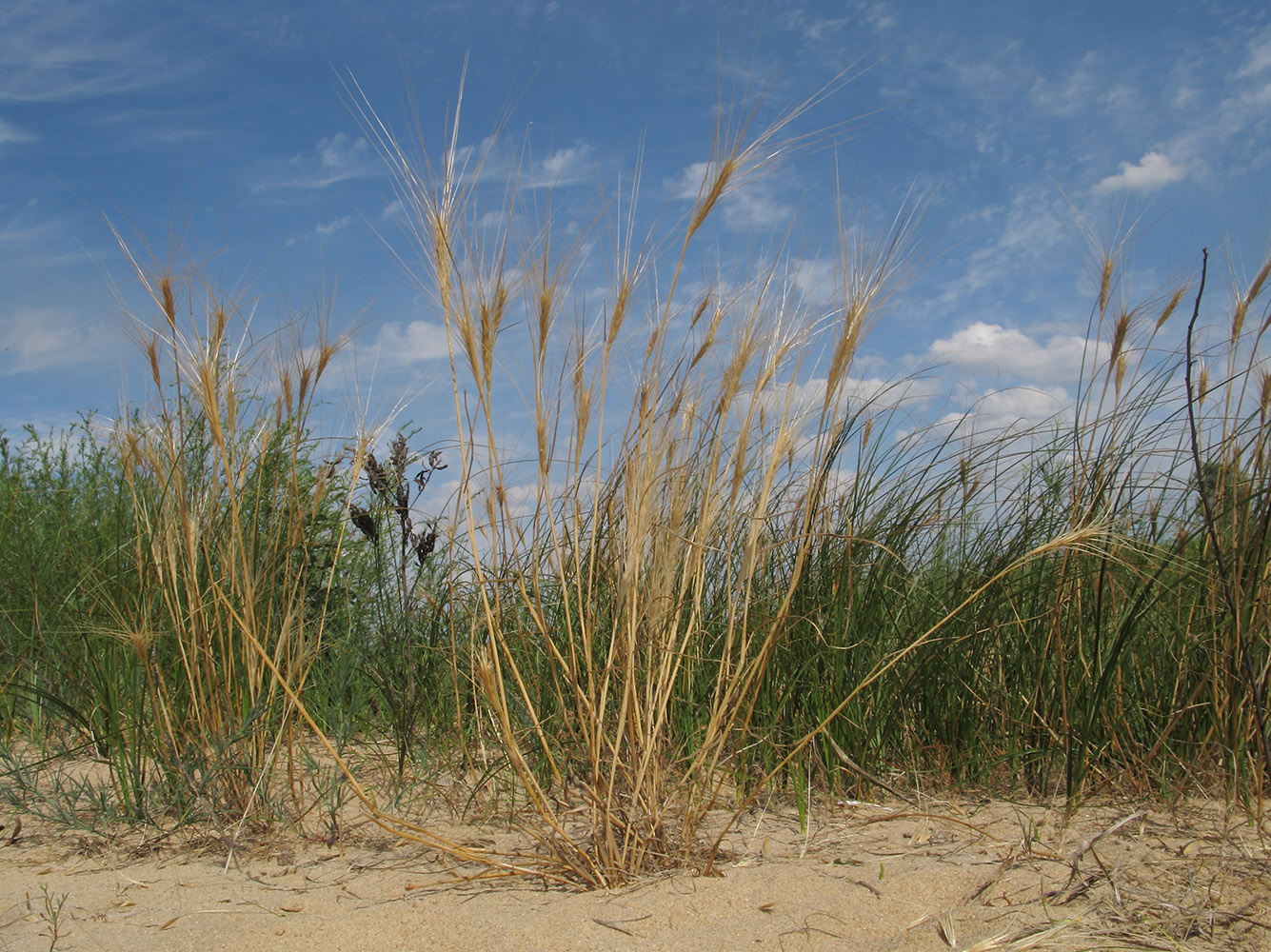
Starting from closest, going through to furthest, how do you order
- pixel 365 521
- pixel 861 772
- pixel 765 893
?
pixel 765 893
pixel 861 772
pixel 365 521

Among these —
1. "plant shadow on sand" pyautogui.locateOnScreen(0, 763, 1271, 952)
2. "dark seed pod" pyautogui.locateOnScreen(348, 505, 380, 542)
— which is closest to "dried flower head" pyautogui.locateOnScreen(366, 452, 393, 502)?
"dark seed pod" pyautogui.locateOnScreen(348, 505, 380, 542)

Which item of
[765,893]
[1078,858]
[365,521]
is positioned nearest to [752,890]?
[765,893]

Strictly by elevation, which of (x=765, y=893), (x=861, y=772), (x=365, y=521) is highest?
(x=365, y=521)

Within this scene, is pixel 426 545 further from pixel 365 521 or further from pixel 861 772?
pixel 861 772

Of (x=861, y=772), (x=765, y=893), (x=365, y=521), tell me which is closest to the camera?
(x=765, y=893)

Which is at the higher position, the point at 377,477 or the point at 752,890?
the point at 377,477

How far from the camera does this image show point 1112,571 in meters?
2.98

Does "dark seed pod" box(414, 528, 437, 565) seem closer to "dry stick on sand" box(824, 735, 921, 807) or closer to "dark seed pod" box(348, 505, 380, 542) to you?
"dark seed pod" box(348, 505, 380, 542)

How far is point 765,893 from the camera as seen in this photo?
2.05m

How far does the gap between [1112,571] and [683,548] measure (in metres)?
1.56

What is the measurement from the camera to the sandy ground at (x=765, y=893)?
1.88 meters

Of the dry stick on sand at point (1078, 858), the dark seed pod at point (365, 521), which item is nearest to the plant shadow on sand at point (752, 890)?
the dry stick on sand at point (1078, 858)

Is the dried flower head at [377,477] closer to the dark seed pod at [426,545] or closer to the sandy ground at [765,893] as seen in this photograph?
the dark seed pod at [426,545]

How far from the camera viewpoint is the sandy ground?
188 centimetres
